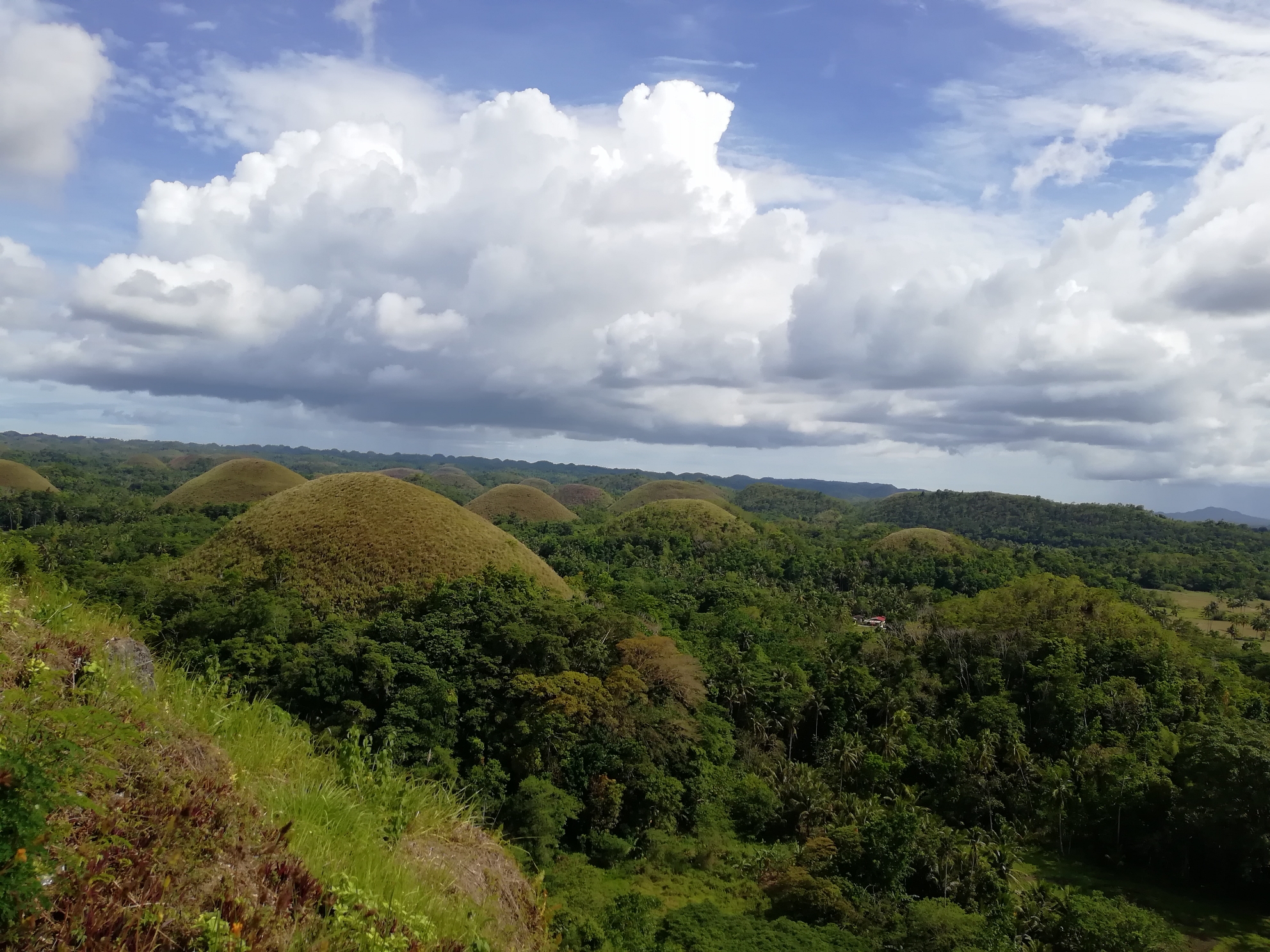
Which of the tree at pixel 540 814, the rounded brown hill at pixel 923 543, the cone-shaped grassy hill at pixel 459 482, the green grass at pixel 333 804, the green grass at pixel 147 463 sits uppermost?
the green grass at pixel 333 804

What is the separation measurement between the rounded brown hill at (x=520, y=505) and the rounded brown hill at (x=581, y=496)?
34.7 m

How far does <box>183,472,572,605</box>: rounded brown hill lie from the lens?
31.7 meters

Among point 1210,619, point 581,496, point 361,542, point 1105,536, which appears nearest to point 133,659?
point 361,542

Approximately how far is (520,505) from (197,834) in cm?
10082

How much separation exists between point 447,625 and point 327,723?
5254 millimetres

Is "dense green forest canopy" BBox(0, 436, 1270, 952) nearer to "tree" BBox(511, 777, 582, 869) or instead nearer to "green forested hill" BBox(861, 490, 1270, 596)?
"tree" BBox(511, 777, 582, 869)

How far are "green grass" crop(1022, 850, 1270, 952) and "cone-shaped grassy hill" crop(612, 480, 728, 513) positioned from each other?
8988 centimetres

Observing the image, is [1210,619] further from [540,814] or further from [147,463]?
[147,463]

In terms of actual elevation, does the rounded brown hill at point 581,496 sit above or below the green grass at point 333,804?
below

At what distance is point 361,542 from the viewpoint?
3338 centimetres

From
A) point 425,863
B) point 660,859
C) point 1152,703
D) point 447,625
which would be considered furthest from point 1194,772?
point 425,863

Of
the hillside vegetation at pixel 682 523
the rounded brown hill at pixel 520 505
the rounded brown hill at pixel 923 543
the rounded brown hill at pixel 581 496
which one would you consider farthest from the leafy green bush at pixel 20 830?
the rounded brown hill at pixel 581 496

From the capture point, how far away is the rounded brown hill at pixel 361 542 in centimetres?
3173

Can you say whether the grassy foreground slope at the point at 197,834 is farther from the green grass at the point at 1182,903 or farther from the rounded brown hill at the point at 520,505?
the rounded brown hill at the point at 520,505
